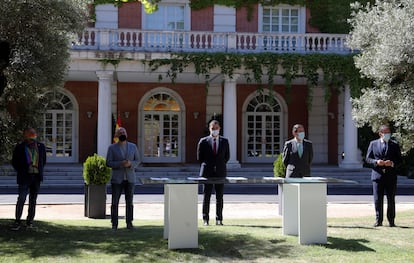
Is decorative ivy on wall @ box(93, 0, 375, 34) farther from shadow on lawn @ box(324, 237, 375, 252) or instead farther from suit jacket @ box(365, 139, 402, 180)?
shadow on lawn @ box(324, 237, 375, 252)

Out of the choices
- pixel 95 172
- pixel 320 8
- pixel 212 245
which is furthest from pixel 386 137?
pixel 320 8

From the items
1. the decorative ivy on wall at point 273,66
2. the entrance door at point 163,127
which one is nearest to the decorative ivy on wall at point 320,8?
the decorative ivy on wall at point 273,66

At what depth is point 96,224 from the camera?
33.4ft

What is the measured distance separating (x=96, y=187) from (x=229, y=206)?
357cm

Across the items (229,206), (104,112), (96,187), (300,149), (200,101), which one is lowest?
(229,206)

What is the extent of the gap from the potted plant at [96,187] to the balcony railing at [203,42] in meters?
10.5

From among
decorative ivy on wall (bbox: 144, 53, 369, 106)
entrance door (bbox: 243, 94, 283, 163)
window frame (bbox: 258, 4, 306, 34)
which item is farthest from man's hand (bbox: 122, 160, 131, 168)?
entrance door (bbox: 243, 94, 283, 163)

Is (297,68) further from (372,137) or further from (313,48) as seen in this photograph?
(372,137)

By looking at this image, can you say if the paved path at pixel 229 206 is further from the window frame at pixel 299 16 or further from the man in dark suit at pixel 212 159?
the window frame at pixel 299 16

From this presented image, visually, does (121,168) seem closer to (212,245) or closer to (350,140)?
(212,245)

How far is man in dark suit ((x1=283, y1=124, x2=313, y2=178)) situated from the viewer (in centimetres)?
991

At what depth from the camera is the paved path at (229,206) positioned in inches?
481

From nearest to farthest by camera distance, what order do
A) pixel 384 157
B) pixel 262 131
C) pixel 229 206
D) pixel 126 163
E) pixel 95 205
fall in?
pixel 126 163, pixel 384 157, pixel 95 205, pixel 229 206, pixel 262 131

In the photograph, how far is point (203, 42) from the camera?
23812mm
